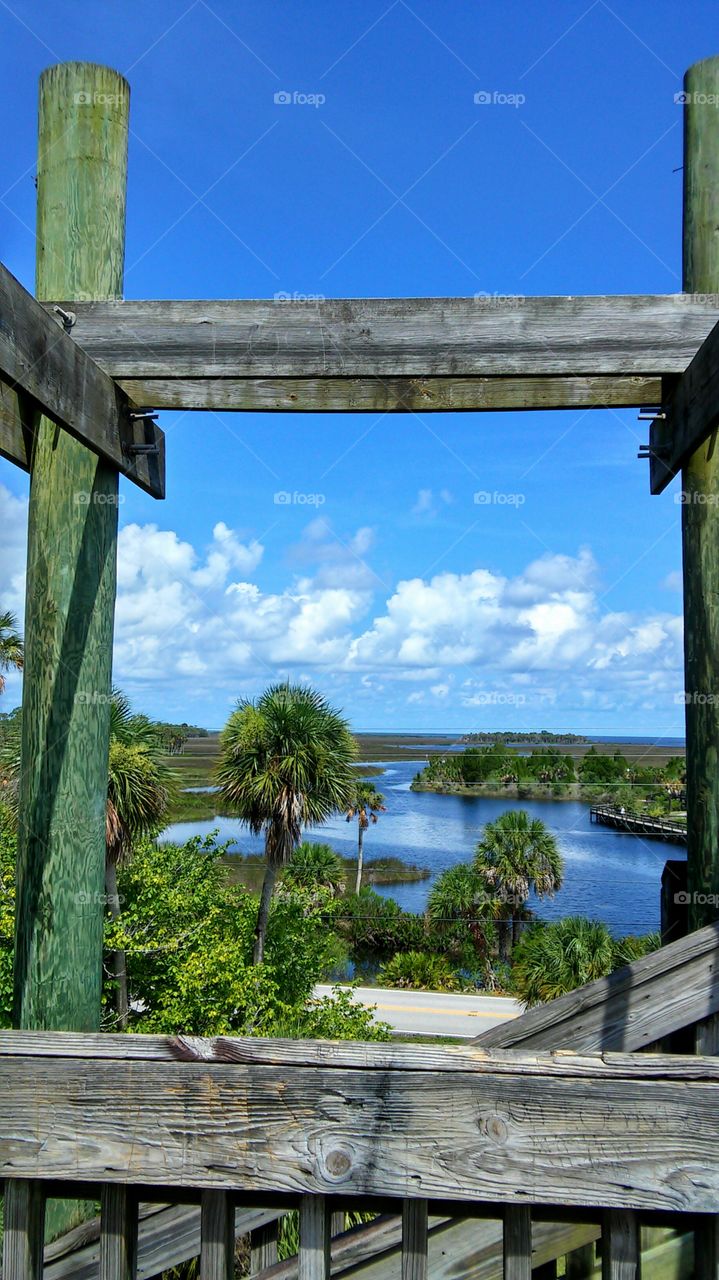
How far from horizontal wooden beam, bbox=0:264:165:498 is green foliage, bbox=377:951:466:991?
28.0 m

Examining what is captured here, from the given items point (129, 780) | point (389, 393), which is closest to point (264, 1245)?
point (389, 393)

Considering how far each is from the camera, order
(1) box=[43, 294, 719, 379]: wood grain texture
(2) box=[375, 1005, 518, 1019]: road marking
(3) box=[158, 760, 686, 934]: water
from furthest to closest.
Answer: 1. (3) box=[158, 760, 686, 934]: water
2. (2) box=[375, 1005, 518, 1019]: road marking
3. (1) box=[43, 294, 719, 379]: wood grain texture

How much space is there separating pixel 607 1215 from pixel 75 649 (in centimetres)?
167

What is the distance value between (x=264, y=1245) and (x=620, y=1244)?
0.68m

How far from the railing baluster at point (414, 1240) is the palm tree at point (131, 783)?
980 cm

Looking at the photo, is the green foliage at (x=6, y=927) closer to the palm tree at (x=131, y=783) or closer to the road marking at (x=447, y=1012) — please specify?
the palm tree at (x=131, y=783)

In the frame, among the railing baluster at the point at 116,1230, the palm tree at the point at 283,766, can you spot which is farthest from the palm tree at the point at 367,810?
the railing baluster at the point at 116,1230

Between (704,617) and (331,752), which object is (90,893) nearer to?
(704,617)

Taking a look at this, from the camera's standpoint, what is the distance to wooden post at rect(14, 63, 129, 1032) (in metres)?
2.20

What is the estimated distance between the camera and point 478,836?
31.0 metres

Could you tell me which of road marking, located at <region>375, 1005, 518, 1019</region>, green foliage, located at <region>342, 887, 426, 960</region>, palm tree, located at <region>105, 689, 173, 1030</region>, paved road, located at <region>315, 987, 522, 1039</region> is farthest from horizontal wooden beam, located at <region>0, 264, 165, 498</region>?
green foliage, located at <region>342, 887, 426, 960</region>

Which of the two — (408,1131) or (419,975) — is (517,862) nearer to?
(419,975)

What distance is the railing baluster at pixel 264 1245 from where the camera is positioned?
1.45 meters

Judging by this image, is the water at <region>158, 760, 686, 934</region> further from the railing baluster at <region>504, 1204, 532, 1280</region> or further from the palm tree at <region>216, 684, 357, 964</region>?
the railing baluster at <region>504, 1204, 532, 1280</region>
